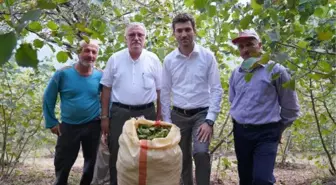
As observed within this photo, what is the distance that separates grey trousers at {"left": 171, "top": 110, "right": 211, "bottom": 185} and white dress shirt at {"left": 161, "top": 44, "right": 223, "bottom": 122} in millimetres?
99

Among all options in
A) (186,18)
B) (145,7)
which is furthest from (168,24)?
(186,18)

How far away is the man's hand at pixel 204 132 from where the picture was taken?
11.2 ft

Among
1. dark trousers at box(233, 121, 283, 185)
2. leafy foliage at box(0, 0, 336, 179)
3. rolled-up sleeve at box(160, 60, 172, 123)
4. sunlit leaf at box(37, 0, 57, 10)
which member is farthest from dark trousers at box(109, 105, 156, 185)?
sunlit leaf at box(37, 0, 57, 10)

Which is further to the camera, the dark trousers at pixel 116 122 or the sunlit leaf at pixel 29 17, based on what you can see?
the dark trousers at pixel 116 122

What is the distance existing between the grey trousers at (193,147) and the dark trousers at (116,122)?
0.86 ft

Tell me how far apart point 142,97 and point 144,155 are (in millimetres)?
915

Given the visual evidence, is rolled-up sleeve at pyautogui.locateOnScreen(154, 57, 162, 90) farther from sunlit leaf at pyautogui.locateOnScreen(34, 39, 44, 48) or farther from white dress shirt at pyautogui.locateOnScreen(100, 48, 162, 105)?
sunlit leaf at pyautogui.locateOnScreen(34, 39, 44, 48)

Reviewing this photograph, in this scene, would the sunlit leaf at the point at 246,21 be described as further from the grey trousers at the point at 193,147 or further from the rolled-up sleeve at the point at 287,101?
the grey trousers at the point at 193,147

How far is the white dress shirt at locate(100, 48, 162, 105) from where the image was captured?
12.5 feet

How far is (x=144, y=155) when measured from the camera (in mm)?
2994

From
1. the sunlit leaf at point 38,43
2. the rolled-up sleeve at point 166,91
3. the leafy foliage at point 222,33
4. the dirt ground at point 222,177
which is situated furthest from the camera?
the dirt ground at point 222,177

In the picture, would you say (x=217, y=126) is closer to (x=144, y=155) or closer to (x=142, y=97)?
(x=142, y=97)

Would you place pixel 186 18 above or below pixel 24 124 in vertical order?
above

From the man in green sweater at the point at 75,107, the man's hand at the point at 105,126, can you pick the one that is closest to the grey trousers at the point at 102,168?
the man in green sweater at the point at 75,107
